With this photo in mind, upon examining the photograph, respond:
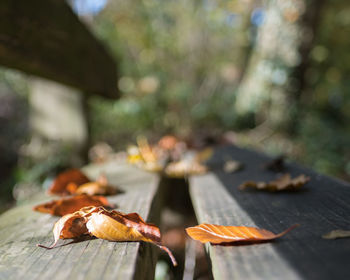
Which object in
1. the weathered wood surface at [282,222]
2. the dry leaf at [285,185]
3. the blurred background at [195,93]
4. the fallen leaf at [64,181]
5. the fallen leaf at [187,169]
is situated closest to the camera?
the weathered wood surface at [282,222]

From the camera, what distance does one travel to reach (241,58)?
866 centimetres

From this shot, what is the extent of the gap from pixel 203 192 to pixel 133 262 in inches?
21.8

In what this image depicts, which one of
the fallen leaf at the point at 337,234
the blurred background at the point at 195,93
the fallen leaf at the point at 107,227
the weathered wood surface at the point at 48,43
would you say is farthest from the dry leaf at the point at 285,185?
the blurred background at the point at 195,93

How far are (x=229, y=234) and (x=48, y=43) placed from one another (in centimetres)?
123

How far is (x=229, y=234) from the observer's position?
0.57 meters

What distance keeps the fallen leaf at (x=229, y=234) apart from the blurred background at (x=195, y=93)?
1.25 metres

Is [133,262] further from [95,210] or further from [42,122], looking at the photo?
[42,122]

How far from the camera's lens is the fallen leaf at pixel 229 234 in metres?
0.55

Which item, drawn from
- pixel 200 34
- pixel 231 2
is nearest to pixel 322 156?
pixel 231 2

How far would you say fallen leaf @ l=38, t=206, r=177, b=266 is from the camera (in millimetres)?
566

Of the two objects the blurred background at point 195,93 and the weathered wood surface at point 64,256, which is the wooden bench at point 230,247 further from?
the blurred background at point 195,93

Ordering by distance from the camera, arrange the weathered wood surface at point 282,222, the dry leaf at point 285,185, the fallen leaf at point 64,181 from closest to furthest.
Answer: the weathered wood surface at point 282,222
the dry leaf at point 285,185
the fallen leaf at point 64,181

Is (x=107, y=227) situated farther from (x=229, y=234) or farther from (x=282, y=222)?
(x=282, y=222)

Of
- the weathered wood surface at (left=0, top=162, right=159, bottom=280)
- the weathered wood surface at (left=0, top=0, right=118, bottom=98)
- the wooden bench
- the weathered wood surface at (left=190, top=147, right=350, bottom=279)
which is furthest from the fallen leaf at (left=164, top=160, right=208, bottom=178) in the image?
the weathered wood surface at (left=0, top=0, right=118, bottom=98)
